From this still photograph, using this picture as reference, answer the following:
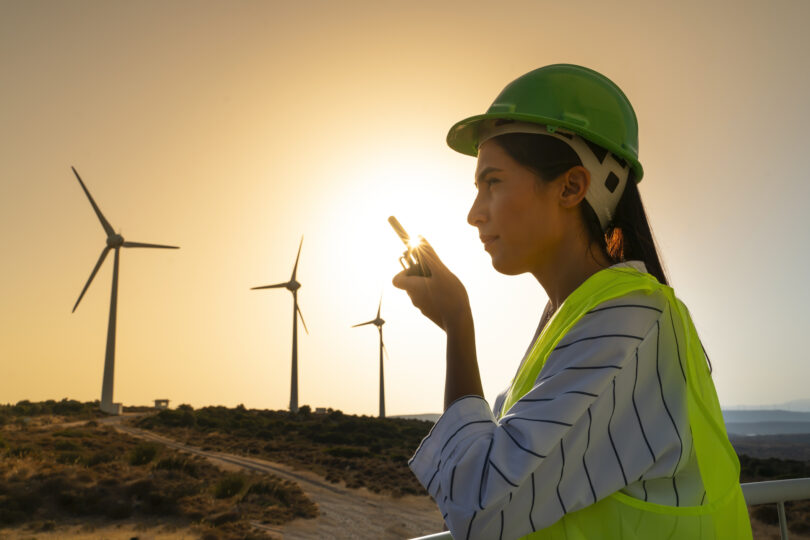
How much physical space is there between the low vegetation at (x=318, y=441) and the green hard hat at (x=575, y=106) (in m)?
31.9

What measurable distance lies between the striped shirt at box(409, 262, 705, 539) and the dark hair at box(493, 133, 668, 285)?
385mm

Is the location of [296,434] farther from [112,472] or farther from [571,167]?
[571,167]

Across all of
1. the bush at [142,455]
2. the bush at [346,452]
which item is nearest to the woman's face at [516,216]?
the bush at [142,455]

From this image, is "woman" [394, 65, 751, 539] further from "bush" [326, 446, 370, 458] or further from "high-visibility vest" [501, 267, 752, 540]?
"bush" [326, 446, 370, 458]

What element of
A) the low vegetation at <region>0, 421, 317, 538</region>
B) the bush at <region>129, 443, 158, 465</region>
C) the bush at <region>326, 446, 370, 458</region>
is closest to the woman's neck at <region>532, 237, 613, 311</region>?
the low vegetation at <region>0, 421, 317, 538</region>

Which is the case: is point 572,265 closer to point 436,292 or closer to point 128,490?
point 436,292

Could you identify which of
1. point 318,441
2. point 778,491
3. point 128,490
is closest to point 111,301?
point 318,441

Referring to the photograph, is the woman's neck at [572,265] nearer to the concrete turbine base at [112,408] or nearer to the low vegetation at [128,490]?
the low vegetation at [128,490]

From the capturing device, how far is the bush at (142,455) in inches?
1194

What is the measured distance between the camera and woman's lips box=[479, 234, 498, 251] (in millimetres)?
1666

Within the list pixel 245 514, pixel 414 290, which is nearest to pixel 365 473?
pixel 245 514

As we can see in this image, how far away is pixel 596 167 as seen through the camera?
1.67 meters

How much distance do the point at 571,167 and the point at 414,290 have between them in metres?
0.50

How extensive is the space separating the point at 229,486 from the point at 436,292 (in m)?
29.3
